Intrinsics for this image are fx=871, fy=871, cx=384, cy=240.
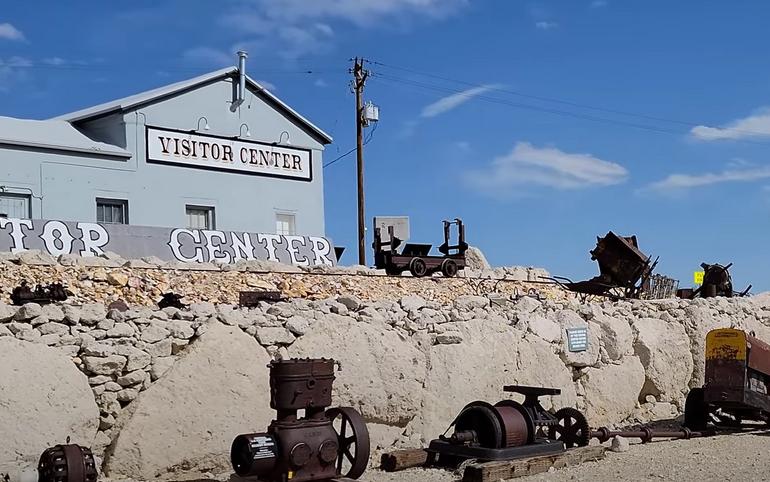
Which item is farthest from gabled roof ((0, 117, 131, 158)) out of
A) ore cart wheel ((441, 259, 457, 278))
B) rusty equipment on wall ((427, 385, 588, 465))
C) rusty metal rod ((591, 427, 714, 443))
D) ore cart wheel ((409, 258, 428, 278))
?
rusty metal rod ((591, 427, 714, 443))

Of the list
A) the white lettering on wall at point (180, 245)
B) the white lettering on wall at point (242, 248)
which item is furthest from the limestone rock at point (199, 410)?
the white lettering on wall at point (242, 248)

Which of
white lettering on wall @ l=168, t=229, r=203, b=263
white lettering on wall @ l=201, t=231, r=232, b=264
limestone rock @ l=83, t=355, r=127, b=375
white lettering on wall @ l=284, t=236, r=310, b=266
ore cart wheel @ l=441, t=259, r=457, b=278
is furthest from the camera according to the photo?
ore cart wheel @ l=441, t=259, r=457, b=278

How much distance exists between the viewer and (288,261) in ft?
74.5

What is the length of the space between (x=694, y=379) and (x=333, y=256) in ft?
42.1

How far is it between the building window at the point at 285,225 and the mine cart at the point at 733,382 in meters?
17.4

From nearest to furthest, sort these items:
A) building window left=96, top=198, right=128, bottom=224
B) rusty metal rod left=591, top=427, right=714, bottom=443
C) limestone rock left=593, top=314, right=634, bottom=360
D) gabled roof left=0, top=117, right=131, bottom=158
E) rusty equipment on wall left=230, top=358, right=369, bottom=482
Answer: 1. rusty equipment on wall left=230, top=358, right=369, bottom=482
2. rusty metal rod left=591, top=427, right=714, bottom=443
3. limestone rock left=593, top=314, right=634, bottom=360
4. gabled roof left=0, top=117, right=131, bottom=158
5. building window left=96, top=198, right=128, bottom=224

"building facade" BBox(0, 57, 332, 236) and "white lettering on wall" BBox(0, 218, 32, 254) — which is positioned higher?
"building facade" BBox(0, 57, 332, 236)

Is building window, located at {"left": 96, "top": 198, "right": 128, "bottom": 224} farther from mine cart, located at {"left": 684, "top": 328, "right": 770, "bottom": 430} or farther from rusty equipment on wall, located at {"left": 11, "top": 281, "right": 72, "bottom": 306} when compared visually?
mine cart, located at {"left": 684, "top": 328, "right": 770, "bottom": 430}

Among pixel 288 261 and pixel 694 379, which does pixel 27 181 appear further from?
pixel 694 379

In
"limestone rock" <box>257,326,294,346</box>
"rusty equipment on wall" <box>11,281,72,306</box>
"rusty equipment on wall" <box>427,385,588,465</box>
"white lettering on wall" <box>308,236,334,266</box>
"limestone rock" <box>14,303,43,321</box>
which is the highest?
"white lettering on wall" <box>308,236,334,266</box>

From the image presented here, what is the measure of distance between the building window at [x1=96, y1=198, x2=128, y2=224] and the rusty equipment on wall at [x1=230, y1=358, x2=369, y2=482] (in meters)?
16.9

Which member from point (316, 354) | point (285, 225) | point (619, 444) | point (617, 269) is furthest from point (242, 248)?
point (619, 444)

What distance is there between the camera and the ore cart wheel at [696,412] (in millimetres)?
10844

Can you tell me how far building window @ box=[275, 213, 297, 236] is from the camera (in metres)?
26.7
